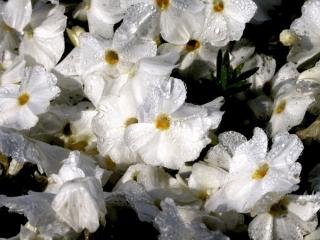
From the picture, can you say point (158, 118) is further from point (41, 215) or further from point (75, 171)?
point (41, 215)

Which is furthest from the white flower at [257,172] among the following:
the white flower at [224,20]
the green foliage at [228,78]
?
the white flower at [224,20]

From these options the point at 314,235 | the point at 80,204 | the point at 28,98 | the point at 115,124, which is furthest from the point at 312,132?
the point at 28,98

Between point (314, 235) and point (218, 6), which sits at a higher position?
point (218, 6)

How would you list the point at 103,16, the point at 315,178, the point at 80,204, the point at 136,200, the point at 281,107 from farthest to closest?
the point at 103,16 < the point at 281,107 < the point at 315,178 < the point at 136,200 < the point at 80,204

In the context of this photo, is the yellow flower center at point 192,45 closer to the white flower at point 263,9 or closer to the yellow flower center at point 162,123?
the white flower at point 263,9

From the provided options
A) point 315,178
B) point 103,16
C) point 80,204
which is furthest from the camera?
point 103,16

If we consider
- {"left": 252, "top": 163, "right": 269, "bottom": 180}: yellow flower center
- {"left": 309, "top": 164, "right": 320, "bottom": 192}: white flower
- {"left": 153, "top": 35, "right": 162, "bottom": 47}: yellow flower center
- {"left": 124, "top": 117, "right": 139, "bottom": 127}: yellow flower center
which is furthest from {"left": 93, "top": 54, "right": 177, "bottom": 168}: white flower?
{"left": 309, "top": 164, "right": 320, "bottom": 192}: white flower
